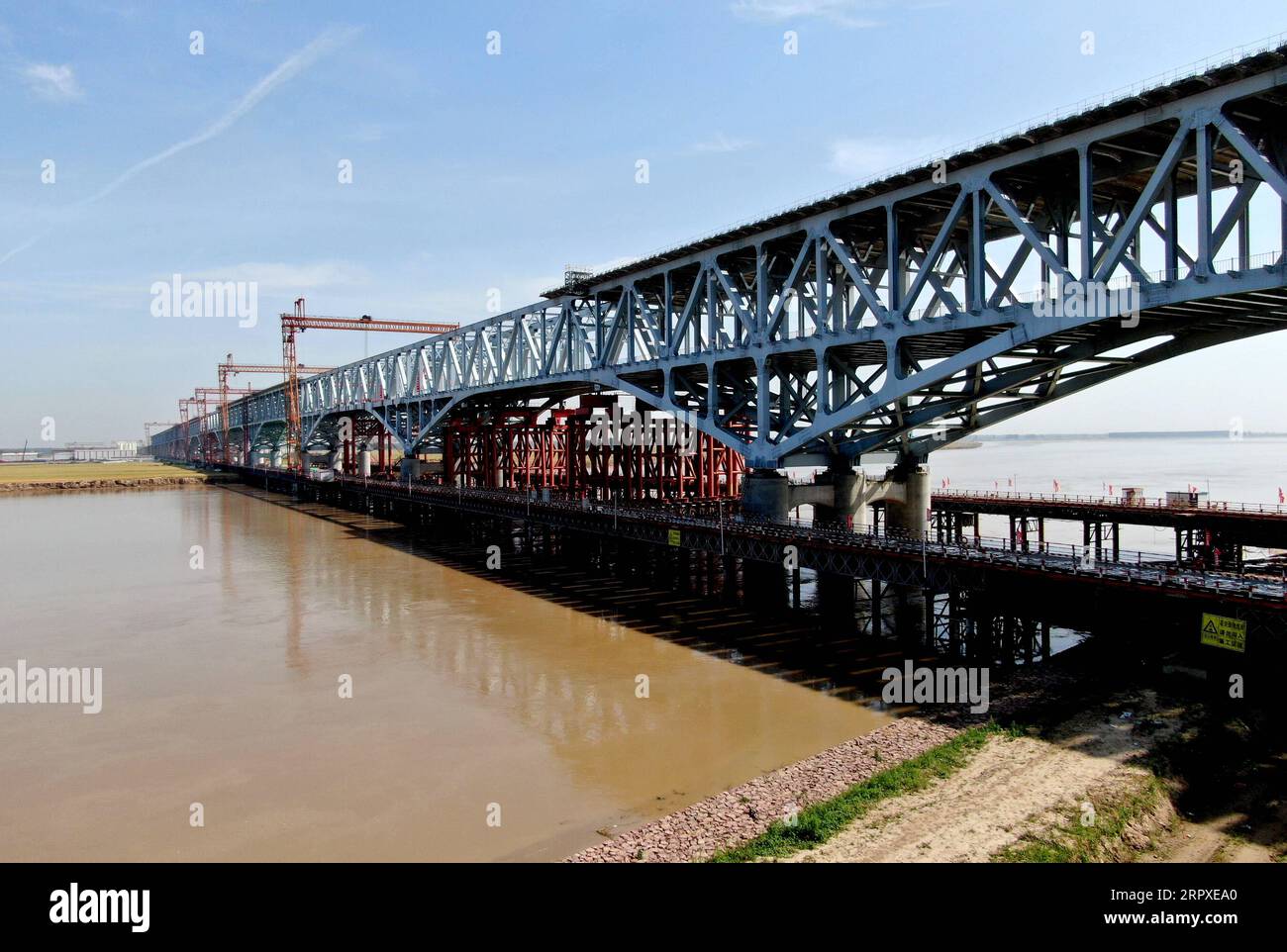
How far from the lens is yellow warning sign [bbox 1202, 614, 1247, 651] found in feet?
50.9

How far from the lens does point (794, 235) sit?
31.1m

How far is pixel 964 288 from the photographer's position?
27.6 meters

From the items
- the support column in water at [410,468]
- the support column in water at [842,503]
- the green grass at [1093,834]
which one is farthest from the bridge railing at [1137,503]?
the support column in water at [410,468]

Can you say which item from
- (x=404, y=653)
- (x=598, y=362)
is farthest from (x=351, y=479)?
(x=404, y=653)

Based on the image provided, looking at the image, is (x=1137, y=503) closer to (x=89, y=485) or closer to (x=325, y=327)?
(x=325, y=327)

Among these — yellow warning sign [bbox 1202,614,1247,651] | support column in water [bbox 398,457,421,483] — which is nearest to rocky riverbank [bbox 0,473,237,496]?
support column in water [bbox 398,457,421,483]

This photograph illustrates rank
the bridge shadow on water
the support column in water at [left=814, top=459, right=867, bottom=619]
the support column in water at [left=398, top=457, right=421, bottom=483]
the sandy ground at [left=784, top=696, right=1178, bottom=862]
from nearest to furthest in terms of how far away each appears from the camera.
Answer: the sandy ground at [left=784, top=696, right=1178, bottom=862], the bridge shadow on water, the support column in water at [left=814, top=459, right=867, bottom=619], the support column in water at [left=398, top=457, right=421, bottom=483]

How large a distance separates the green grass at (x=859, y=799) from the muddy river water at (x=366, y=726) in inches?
76.5

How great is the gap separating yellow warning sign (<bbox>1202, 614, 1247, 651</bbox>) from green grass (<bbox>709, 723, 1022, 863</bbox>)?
15.1ft

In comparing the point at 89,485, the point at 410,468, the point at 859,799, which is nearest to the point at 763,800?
the point at 859,799

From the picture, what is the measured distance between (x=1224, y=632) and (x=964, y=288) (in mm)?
15200

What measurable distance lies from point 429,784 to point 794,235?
24624 millimetres

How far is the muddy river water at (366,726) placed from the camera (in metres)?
12.5

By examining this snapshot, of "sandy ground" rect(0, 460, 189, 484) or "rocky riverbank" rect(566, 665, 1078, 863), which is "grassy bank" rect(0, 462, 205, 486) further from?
"rocky riverbank" rect(566, 665, 1078, 863)
